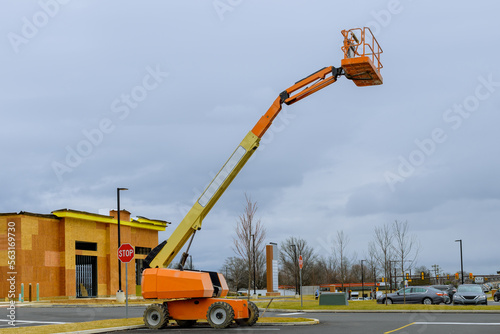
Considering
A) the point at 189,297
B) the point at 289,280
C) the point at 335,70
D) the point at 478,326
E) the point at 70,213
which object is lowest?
the point at 289,280

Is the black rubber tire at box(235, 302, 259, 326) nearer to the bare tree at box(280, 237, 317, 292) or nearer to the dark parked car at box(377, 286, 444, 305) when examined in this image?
the dark parked car at box(377, 286, 444, 305)

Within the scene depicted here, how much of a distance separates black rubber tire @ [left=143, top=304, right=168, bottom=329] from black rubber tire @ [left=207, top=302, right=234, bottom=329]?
1.49 m

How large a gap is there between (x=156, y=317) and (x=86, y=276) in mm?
31162

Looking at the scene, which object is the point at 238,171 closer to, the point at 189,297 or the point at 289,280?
the point at 189,297

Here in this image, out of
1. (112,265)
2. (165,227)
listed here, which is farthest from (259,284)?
(112,265)

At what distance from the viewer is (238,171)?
1833 centimetres

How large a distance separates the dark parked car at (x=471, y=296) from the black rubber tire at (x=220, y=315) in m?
21.7

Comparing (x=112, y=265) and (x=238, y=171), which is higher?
(x=238, y=171)

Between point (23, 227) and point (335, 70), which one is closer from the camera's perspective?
point (335, 70)

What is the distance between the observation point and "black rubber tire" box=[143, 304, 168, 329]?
18641 millimetres

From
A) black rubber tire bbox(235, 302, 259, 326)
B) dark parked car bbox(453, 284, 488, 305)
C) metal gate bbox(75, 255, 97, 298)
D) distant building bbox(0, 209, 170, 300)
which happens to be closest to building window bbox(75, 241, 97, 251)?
distant building bbox(0, 209, 170, 300)

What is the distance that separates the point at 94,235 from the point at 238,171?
32.6 metres

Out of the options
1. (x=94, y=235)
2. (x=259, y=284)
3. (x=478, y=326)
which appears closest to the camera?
(x=478, y=326)

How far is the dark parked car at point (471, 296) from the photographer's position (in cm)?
3503
